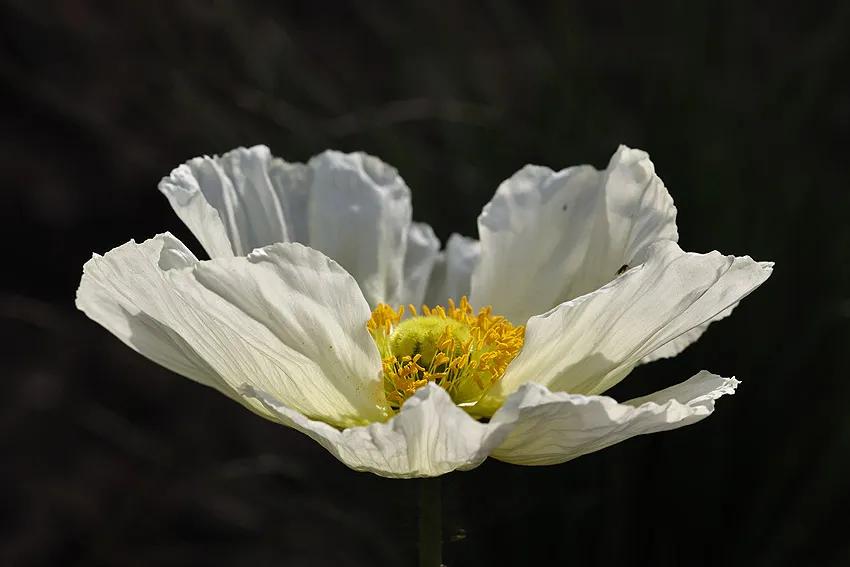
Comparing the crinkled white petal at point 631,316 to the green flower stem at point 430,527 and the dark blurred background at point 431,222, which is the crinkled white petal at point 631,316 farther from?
the dark blurred background at point 431,222

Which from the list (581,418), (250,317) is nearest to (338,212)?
(250,317)

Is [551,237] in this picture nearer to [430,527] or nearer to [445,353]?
[445,353]

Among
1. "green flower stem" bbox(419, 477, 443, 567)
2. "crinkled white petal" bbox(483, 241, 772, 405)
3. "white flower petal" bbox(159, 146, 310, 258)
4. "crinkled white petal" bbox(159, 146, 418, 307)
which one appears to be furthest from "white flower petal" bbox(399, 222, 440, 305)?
"green flower stem" bbox(419, 477, 443, 567)

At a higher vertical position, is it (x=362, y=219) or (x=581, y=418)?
(x=362, y=219)

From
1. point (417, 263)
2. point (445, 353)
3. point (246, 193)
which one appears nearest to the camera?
point (445, 353)

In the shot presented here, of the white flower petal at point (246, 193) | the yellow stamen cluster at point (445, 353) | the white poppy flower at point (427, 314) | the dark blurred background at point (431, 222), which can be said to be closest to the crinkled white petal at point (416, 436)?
the white poppy flower at point (427, 314)

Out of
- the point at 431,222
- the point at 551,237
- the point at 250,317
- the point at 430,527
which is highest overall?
the point at 431,222
